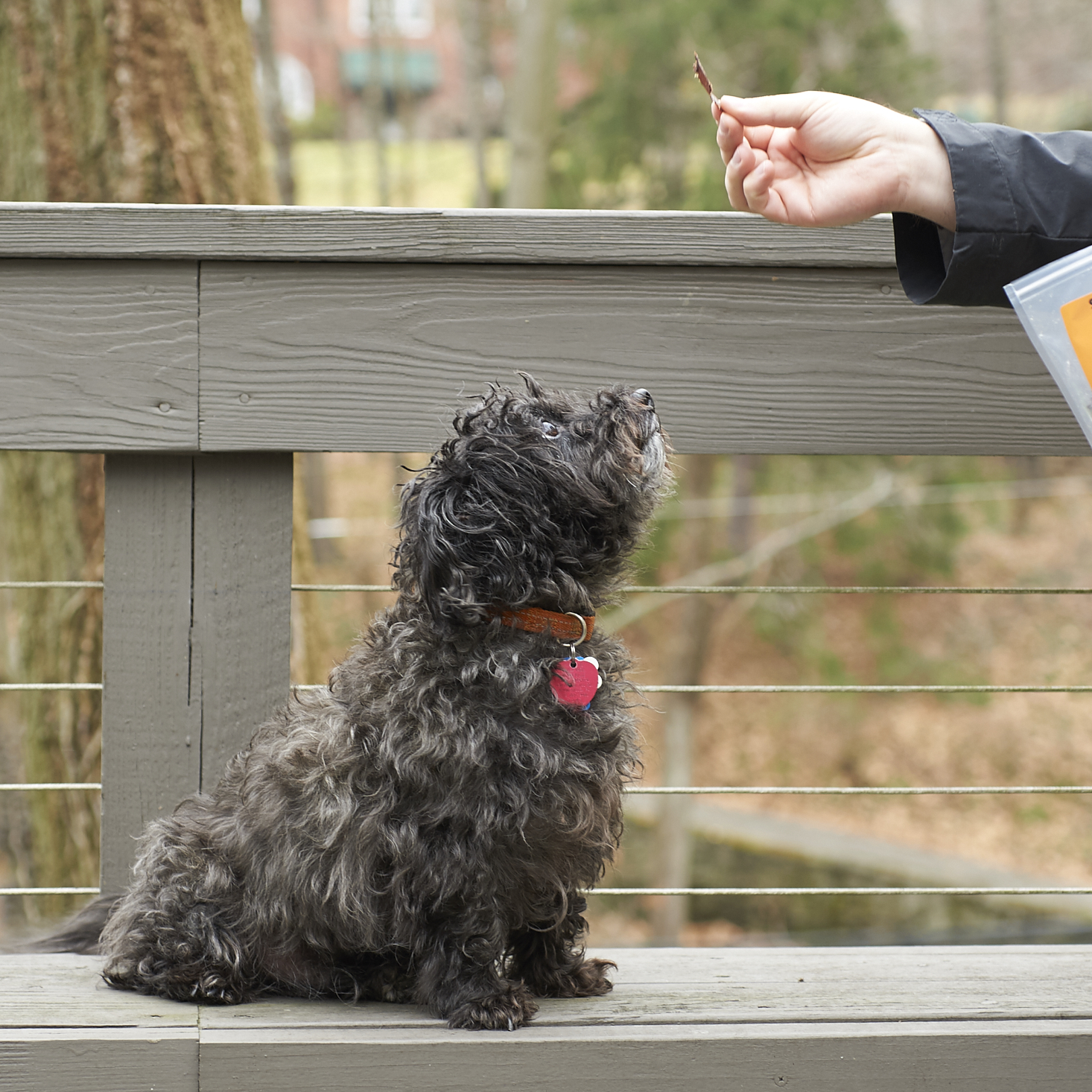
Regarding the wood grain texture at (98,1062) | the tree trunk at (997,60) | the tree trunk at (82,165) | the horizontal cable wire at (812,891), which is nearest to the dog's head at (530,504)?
the horizontal cable wire at (812,891)

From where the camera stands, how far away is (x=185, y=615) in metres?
2.12

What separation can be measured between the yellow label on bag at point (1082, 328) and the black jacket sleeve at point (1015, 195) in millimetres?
207

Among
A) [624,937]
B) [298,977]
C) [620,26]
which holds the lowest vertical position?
[624,937]

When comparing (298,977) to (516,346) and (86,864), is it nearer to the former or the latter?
(516,346)

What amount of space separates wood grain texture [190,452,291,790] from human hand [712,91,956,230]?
1.01 metres

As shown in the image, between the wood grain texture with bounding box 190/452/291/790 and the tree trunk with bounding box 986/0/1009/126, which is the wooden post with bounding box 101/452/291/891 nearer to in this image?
the wood grain texture with bounding box 190/452/291/790

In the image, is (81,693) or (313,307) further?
(81,693)

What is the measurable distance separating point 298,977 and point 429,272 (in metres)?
→ 1.30

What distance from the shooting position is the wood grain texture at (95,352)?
2.01m

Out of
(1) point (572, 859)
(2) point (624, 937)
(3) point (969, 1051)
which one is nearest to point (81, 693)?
(1) point (572, 859)

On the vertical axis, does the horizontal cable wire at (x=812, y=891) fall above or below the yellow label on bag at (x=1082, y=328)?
below

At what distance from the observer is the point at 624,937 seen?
30.1 feet

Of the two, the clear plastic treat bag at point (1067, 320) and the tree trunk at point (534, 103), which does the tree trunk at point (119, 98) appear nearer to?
the clear plastic treat bag at point (1067, 320)

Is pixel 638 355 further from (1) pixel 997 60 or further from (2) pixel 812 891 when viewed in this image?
(1) pixel 997 60
